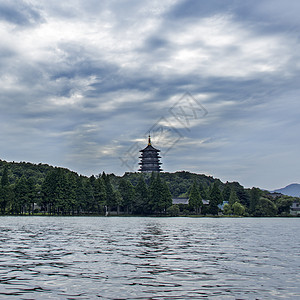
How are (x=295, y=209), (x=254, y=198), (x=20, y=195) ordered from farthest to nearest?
(x=295, y=209) < (x=254, y=198) < (x=20, y=195)

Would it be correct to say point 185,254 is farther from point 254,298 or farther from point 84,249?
point 254,298

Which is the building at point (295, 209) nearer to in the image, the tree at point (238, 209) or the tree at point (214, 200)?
the tree at point (238, 209)

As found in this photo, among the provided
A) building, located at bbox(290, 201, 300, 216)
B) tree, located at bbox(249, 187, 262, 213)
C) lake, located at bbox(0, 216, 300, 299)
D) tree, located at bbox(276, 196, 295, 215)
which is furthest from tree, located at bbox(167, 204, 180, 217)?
lake, located at bbox(0, 216, 300, 299)

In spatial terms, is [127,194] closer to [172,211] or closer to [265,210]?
[172,211]

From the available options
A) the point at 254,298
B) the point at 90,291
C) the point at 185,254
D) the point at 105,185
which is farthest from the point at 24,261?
the point at 105,185

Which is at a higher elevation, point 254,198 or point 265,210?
point 254,198

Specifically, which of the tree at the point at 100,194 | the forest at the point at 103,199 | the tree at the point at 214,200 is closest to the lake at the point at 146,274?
the forest at the point at 103,199

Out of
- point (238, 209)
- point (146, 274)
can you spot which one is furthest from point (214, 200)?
point (146, 274)

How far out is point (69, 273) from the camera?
1598 centimetres

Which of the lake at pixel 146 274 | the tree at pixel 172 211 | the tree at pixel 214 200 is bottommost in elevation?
the lake at pixel 146 274

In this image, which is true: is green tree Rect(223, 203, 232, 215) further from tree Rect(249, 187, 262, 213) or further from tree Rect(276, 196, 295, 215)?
tree Rect(276, 196, 295, 215)

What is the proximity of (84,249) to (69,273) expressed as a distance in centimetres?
904

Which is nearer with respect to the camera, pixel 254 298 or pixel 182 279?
pixel 254 298

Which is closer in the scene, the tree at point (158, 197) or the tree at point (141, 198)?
the tree at point (158, 197)
